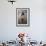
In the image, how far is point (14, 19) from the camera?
5.11 metres

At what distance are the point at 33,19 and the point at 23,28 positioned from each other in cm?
55

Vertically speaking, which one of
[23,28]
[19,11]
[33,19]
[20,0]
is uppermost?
[20,0]

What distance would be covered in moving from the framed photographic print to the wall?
0.40 ft

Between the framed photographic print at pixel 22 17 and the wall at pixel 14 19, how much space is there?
122 millimetres

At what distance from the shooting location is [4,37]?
16.8ft

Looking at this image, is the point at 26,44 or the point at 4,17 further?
the point at 4,17

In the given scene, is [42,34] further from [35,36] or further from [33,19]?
[33,19]

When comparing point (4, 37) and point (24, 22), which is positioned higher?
point (24, 22)

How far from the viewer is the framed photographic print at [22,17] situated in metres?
5.11

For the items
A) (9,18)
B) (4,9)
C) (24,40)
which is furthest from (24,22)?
(24,40)

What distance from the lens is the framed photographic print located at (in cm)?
511

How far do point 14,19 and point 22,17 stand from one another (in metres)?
0.34

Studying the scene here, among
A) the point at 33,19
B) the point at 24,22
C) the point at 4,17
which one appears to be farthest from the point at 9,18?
the point at 33,19

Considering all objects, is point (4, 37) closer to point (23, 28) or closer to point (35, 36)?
point (23, 28)
